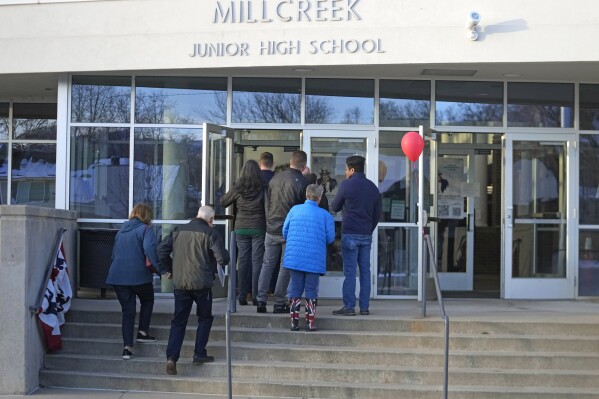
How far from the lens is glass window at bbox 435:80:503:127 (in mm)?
13156

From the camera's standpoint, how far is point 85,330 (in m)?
10.7

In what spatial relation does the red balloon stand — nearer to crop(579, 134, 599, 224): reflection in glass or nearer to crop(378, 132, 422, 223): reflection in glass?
crop(378, 132, 422, 223): reflection in glass

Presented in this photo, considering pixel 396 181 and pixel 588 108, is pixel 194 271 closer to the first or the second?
pixel 396 181

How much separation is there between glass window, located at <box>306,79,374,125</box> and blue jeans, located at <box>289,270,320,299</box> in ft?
11.8

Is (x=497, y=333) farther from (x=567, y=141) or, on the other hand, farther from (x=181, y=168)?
(x=181, y=168)

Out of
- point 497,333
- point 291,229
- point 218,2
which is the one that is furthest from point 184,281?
point 218,2

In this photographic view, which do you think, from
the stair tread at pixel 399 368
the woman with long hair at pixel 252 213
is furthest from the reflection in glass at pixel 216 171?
the stair tread at pixel 399 368

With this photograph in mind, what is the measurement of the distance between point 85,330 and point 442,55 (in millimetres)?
5787

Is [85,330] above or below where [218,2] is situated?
below

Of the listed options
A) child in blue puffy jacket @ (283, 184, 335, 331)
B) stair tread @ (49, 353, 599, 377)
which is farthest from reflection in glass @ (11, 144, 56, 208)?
child in blue puffy jacket @ (283, 184, 335, 331)

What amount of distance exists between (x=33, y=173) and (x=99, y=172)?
3.18m

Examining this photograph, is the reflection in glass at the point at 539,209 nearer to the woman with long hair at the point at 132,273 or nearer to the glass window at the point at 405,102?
the glass window at the point at 405,102

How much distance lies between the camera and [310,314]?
10.2 meters

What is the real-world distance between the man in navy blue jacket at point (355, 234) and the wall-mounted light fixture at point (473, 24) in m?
2.59
